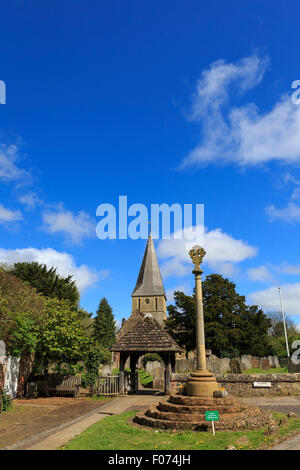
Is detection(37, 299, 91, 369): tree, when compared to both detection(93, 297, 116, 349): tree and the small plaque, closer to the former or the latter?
the small plaque

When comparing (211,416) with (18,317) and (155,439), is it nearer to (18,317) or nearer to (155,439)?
(155,439)

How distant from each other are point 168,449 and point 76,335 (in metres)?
13.8

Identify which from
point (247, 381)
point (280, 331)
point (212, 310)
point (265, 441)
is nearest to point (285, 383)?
point (247, 381)

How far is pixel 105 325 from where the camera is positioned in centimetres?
6216

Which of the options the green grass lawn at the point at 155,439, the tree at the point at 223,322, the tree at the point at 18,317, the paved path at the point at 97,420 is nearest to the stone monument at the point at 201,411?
the green grass lawn at the point at 155,439

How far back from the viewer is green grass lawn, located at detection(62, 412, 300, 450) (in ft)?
24.2

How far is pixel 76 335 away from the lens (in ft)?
65.5

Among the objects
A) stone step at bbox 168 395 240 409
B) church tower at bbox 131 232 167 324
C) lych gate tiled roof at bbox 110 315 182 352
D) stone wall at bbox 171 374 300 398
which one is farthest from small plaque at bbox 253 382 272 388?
church tower at bbox 131 232 167 324

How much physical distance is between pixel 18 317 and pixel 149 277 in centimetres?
5086

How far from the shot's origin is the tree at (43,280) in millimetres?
33938

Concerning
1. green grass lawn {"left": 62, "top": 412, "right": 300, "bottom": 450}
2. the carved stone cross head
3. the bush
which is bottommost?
the bush

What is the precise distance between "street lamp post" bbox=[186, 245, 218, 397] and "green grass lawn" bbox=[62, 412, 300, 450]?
6.49ft

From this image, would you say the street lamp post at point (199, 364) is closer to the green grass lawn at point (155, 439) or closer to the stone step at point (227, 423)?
the stone step at point (227, 423)
